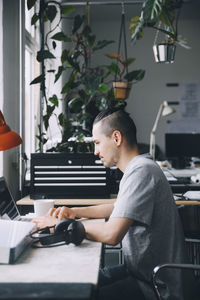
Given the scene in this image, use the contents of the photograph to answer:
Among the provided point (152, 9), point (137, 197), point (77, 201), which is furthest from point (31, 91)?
point (137, 197)

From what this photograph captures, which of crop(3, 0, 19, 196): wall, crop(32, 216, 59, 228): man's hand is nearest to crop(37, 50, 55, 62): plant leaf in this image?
crop(3, 0, 19, 196): wall

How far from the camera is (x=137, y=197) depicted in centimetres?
146

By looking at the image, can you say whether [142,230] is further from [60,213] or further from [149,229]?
[60,213]

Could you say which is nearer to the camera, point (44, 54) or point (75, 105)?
point (44, 54)

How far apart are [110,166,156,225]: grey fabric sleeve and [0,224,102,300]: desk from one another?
0.58 ft

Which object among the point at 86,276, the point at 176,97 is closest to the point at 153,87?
the point at 176,97

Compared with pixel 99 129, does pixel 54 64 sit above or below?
above

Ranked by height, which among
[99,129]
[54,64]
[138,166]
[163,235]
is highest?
[54,64]

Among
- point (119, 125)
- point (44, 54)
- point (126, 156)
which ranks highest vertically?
point (44, 54)

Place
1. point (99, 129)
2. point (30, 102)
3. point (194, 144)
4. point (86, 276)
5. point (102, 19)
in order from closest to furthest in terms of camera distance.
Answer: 1. point (86, 276)
2. point (99, 129)
3. point (30, 102)
4. point (194, 144)
5. point (102, 19)

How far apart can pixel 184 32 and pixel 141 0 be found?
265 centimetres

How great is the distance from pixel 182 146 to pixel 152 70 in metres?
2.03

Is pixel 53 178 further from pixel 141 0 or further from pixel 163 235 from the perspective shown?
pixel 141 0

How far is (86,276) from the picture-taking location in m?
1.13
